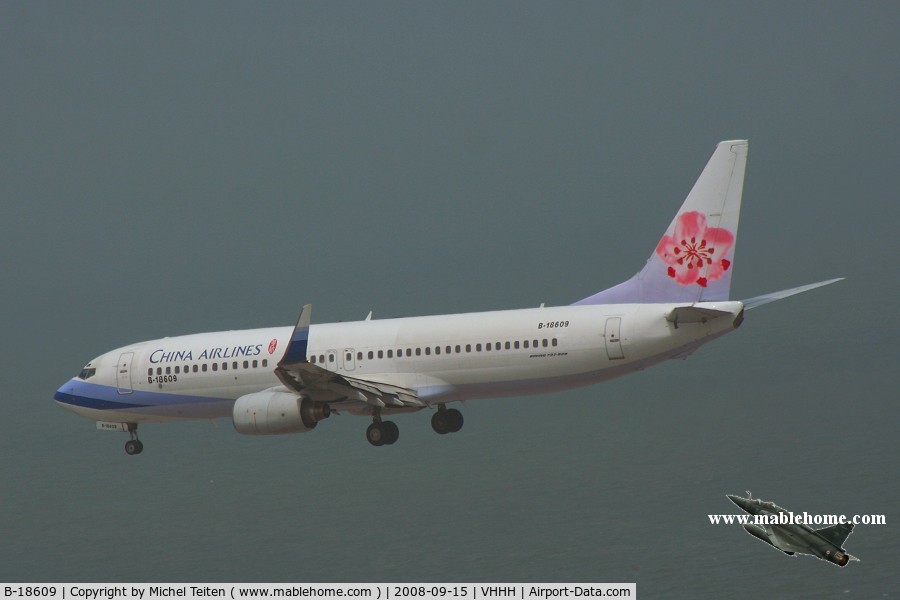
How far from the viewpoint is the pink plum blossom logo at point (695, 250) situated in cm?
5272

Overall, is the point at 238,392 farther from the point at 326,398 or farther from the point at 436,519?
the point at 436,519

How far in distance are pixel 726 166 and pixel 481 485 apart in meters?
134

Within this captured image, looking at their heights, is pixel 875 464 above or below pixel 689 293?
above

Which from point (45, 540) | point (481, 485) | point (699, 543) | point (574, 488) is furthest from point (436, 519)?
point (45, 540)

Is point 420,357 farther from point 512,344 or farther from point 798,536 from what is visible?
point 798,536

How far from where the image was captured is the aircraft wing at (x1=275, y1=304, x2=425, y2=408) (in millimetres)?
52688

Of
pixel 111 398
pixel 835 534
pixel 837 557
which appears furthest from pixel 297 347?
pixel 835 534

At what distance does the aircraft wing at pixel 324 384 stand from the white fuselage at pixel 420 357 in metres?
0.76

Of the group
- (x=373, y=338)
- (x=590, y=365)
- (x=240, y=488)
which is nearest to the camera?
(x=590, y=365)

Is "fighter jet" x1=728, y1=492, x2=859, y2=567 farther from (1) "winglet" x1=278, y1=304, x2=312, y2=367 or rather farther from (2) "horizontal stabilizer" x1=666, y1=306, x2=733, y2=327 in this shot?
(1) "winglet" x1=278, y1=304, x2=312, y2=367

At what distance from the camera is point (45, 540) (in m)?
189

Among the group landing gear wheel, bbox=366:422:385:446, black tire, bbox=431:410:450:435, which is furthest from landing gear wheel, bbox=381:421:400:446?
black tire, bbox=431:410:450:435

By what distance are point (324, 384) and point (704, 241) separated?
49.9 feet

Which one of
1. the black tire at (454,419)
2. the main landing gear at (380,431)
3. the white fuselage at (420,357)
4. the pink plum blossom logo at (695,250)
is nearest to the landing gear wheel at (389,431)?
the main landing gear at (380,431)
